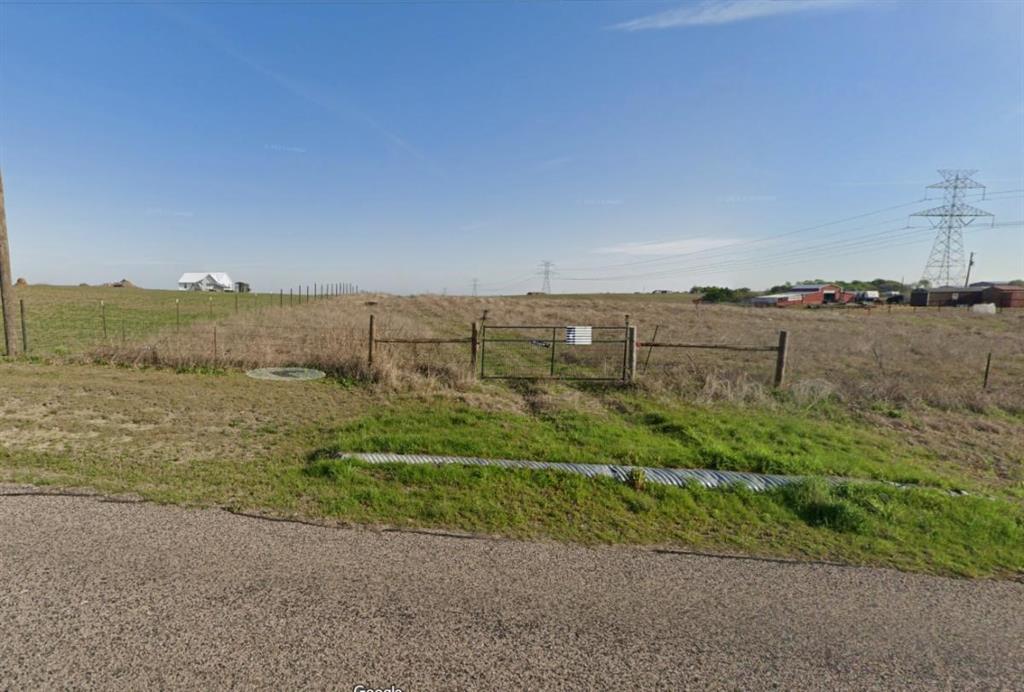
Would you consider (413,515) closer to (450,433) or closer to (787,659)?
(450,433)

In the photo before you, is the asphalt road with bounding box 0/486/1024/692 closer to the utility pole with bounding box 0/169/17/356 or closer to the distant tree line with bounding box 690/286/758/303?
the utility pole with bounding box 0/169/17/356

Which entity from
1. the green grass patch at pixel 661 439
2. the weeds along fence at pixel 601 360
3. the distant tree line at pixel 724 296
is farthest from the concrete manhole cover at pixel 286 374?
the distant tree line at pixel 724 296

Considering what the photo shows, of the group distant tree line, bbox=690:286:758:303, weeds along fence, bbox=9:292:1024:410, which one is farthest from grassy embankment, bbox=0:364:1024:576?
distant tree line, bbox=690:286:758:303

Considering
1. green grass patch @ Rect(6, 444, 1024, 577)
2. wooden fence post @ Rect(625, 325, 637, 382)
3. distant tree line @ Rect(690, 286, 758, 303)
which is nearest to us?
green grass patch @ Rect(6, 444, 1024, 577)

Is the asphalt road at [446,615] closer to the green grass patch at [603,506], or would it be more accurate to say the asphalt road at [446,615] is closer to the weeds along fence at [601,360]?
the green grass patch at [603,506]

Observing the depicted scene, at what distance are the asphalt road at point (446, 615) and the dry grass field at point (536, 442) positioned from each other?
441 millimetres

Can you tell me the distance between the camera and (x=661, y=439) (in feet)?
22.0

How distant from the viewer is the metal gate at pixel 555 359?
10047 millimetres

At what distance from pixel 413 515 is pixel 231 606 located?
1.61 m

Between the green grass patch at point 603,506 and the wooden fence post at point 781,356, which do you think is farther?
the wooden fence post at point 781,356

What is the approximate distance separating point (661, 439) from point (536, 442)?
1.93 m

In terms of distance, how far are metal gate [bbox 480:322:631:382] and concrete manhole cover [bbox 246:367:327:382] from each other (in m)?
3.88

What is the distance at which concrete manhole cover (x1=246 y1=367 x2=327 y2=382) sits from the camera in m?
9.91

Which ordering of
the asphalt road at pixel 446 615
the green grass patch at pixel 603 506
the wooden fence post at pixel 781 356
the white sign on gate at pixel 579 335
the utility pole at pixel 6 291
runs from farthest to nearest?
the utility pole at pixel 6 291
the white sign on gate at pixel 579 335
the wooden fence post at pixel 781 356
the green grass patch at pixel 603 506
the asphalt road at pixel 446 615
